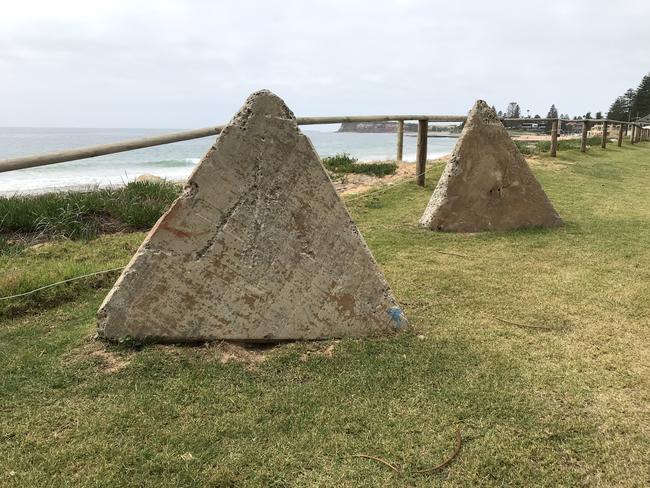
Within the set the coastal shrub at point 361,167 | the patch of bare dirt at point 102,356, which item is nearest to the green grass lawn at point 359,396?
the patch of bare dirt at point 102,356

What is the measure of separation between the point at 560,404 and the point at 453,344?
0.61 m

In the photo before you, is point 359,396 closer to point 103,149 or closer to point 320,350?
point 320,350

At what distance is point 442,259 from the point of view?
13.4ft

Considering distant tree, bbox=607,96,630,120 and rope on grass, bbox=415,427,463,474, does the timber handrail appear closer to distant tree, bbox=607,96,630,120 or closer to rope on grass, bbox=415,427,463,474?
rope on grass, bbox=415,427,463,474

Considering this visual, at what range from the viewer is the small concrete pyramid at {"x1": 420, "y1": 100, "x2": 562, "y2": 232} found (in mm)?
4988

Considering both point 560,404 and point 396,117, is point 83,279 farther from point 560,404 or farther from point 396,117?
point 396,117

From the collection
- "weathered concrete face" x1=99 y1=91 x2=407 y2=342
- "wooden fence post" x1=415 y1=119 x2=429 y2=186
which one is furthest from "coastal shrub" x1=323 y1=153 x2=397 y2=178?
"weathered concrete face" x1=99 y1=91 x2=407 y2=342

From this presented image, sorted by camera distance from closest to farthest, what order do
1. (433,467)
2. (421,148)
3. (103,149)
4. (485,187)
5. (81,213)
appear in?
(433,467) < (103,149) < (485,187) < (81,213) < (421,148)

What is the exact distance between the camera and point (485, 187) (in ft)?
16.6

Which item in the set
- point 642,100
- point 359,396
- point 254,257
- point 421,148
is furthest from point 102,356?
point 642,100

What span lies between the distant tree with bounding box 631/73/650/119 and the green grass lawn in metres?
70.4

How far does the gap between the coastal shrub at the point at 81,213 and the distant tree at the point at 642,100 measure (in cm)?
7049

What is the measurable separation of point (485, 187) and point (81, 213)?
4073 millimetres

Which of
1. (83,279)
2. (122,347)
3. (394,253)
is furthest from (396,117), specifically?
(122,347)
